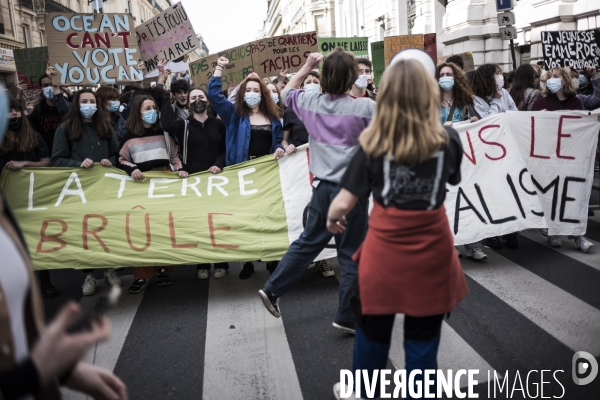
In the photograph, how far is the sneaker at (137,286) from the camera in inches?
206

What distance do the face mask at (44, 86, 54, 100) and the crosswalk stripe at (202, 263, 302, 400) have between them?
3942mm

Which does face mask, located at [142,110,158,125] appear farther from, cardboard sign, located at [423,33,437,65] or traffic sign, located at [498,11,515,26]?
traffic sign, located at [498,11,515,26]

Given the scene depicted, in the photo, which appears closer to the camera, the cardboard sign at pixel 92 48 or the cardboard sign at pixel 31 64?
the cardboard sign at pixel 92 48

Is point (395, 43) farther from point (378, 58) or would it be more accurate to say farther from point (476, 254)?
point (476, 254)

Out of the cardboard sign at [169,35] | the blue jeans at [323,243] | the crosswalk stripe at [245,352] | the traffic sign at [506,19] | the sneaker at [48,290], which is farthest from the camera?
the traffic sign at [506,19]

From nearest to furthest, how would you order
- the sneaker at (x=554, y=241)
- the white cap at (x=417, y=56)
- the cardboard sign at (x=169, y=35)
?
the white cap at (x=417, y=56)
the sneaker at (x=554, y=241)
the cardboard sign at (x=169, y=35)

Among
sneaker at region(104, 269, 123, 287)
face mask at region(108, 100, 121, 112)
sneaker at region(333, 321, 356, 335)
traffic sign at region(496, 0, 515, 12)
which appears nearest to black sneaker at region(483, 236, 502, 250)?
sneaker at region(333, 321, 356, 335)

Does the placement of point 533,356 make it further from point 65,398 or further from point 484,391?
point 65,398

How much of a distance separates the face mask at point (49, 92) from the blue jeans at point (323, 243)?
189 inches

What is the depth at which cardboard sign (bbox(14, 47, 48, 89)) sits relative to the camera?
35.9 ft

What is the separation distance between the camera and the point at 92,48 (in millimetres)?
8008

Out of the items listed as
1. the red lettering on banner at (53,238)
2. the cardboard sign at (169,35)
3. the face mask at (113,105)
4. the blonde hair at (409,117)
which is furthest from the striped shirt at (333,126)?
the cardboard sign at (169,35)

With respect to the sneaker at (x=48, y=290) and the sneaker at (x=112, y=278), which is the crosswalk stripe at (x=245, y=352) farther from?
the sneaker at (x=48, y=290)

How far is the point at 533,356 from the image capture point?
3.53m
